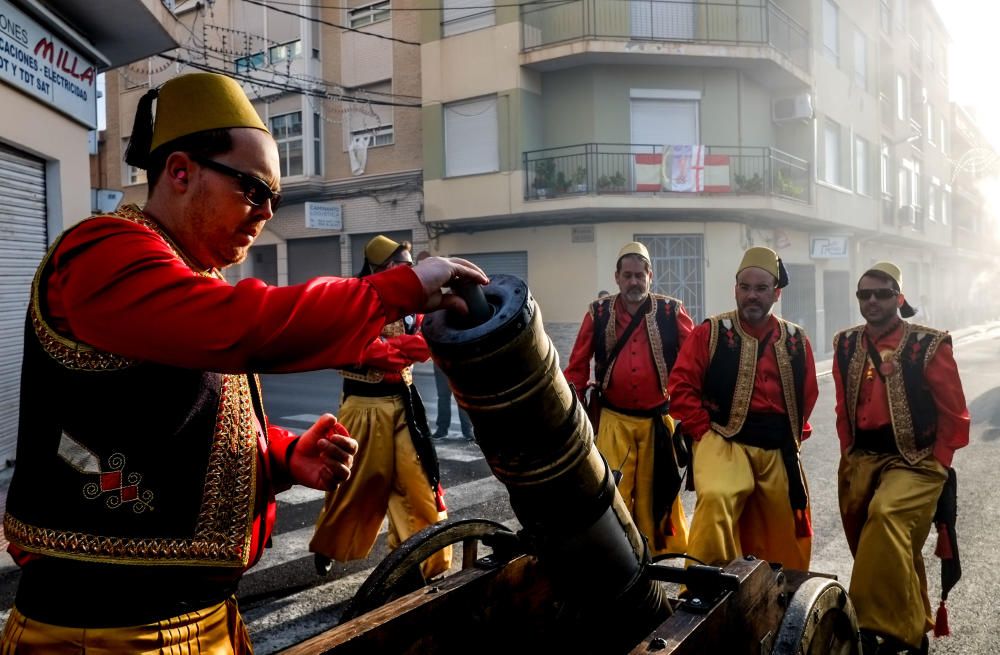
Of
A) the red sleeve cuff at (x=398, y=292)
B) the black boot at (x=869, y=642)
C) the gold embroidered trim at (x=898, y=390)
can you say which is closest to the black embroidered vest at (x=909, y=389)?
the gold embroidered trim at (x=898, y=390)

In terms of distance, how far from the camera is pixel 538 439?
1938mm

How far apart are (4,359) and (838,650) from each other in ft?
28.0

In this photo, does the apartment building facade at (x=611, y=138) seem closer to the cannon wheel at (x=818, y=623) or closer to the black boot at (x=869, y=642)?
the black boot at (x=869, y=642)

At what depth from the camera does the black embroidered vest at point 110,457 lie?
1.61 meters

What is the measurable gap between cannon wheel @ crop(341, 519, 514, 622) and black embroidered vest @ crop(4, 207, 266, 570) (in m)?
1.24

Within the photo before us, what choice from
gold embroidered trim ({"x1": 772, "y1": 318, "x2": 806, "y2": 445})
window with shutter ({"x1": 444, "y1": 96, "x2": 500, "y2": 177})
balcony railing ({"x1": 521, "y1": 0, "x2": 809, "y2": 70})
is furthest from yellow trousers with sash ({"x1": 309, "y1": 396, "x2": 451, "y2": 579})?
balcony railing ({"x1": 521, "y1": 0, "x2": 809, "y2": 70})

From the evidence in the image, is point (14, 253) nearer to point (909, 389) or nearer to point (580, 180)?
point (909, 389)

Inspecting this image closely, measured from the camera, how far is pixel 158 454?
166 cm

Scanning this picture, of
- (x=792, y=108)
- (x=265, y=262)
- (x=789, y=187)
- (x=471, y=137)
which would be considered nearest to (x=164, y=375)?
(x=471, y=137)

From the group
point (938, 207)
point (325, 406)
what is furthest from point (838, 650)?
point (938, 207)

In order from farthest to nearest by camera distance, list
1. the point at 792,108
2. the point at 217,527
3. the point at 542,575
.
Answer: the point at 792,108, the point at 542,575, the point at 217,527

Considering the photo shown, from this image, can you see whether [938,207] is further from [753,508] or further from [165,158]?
[165,158]

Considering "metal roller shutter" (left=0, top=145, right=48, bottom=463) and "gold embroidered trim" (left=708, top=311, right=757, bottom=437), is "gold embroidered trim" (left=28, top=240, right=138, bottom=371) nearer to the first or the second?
"gold embroidered trim" (left=708, top=311, right=757, bottom=437)

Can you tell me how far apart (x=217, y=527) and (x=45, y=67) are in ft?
28.4
